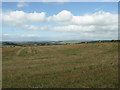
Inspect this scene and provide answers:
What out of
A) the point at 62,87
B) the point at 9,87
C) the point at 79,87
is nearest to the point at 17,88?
the point at 9,87

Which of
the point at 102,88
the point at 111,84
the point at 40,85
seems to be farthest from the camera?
the point at 40,85

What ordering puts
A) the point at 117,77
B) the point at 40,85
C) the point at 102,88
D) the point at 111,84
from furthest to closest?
the point at 117,77, the point at 40,85, the point at 111,84, the point at 102,88

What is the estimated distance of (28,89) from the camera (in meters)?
10.3

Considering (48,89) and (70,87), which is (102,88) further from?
(48,89)

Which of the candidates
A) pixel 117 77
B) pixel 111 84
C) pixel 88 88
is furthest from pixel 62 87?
pixel 117 77

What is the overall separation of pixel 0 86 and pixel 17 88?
1679 millimetres

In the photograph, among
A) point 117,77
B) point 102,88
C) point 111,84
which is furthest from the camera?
point 117,77

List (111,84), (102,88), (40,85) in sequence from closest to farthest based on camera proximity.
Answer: (102,88)
(111,84)
(40,85)

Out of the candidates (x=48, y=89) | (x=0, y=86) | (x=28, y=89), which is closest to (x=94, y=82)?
(x=48, y=89)

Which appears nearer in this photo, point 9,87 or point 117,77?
point 9,87

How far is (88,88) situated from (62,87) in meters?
1.57

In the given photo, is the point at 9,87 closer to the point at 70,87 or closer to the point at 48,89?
the point at 48,89

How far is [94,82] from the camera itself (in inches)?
428

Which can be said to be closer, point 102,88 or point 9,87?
point 102,88
